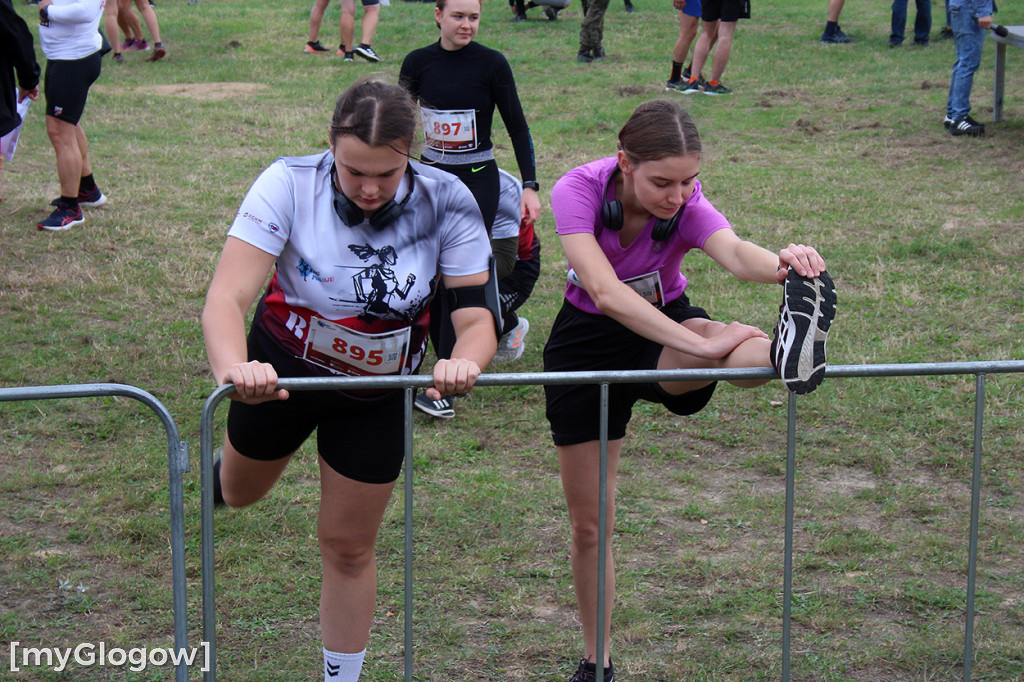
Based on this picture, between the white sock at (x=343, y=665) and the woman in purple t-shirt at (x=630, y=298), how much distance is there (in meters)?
0.71

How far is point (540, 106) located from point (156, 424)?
7634mm

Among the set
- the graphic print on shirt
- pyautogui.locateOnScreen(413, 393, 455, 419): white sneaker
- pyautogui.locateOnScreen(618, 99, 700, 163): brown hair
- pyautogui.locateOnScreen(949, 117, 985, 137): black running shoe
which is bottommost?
pyautogui.locateOnScreen(413, 393, 455, 419): white sneaker

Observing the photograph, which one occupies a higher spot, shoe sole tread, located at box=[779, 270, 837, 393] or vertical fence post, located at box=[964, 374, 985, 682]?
shoe sole tread, located at box=[779, 270, 837, 393]

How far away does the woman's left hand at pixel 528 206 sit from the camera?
5.13m

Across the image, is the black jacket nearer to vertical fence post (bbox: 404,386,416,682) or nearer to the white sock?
the white sock

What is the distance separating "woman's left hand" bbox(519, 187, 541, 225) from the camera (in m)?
5.13

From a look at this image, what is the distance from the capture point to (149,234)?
24.5ft

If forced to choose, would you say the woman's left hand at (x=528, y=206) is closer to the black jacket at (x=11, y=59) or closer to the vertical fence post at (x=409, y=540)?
the vertical fence post at (x=409, y=540)

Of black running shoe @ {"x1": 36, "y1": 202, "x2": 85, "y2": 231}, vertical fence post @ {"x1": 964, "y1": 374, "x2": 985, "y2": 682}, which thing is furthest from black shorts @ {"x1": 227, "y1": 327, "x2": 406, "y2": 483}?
black running shoe @ {"x1": 36, "y1": 202, "x2": 85, "y2": 231}

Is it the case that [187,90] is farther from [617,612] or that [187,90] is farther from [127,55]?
[617,612]

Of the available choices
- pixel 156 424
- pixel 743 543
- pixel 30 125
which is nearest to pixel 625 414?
pixel 743 543

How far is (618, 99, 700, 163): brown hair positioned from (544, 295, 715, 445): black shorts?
1.76 ft

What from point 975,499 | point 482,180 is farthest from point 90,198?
point 975,499

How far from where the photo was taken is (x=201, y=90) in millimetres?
12406
